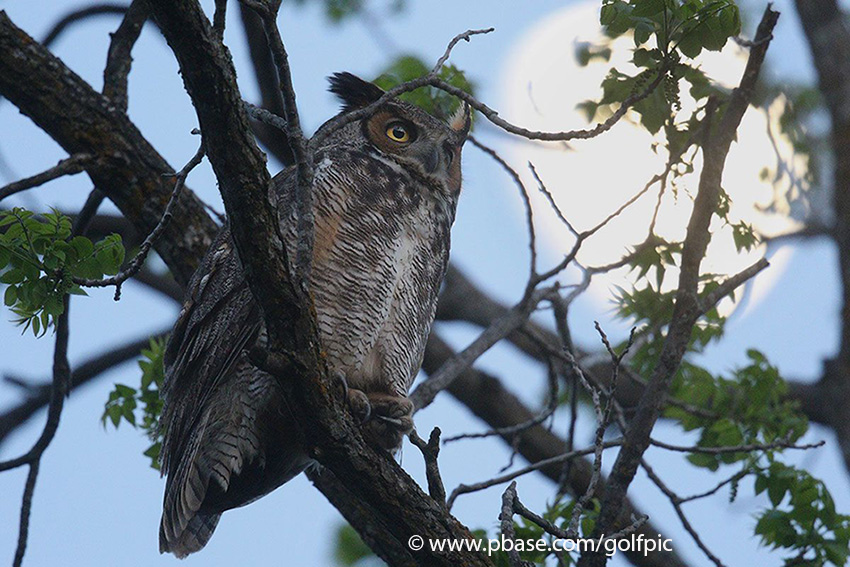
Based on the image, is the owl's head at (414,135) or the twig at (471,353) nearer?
the twig at (471,353)

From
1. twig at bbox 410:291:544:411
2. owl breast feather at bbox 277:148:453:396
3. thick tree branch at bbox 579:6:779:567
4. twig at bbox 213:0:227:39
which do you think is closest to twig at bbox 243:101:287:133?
twig at bbox 213:0:227:39

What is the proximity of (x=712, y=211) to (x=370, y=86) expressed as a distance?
1.32m

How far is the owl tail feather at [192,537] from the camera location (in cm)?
267

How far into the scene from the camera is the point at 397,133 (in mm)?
3318

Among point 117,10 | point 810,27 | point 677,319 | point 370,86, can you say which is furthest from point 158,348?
point 810,27

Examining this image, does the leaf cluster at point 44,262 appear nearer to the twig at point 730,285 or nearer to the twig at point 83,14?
the twig at point 730,285

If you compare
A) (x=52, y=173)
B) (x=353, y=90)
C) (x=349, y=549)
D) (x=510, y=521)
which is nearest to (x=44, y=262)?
(x=52, y=173)

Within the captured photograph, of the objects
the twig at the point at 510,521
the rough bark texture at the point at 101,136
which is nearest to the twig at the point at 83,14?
the rough bark texture at the point at 101,136

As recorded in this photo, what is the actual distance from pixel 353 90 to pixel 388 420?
1370mm

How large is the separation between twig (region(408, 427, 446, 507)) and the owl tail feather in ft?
2.60

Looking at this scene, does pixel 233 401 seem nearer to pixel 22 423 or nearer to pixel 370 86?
pixel 370 86

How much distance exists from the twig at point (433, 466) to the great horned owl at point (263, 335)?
15.2 inches

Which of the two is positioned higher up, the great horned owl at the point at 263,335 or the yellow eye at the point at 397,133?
the yellow eye at the point at 397,133

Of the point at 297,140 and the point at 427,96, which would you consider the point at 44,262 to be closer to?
the point at 297,140
